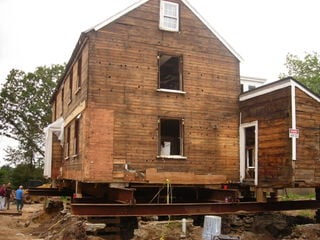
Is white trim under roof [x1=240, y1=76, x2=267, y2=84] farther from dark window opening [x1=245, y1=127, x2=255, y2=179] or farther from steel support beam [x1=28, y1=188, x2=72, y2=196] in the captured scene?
steel support beam [x1=28, y1=188, x2=72, y2=196]

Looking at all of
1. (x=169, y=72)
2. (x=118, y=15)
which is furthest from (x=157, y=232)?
(x=169, y=72)

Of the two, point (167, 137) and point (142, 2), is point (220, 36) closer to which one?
point (142, 2)

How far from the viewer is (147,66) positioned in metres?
17.6

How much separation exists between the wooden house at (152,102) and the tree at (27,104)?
3203 cm

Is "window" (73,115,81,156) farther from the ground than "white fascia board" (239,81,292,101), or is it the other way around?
"white fascia board" (239,81,292,101)

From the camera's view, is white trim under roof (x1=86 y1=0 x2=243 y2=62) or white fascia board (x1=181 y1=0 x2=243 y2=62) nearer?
white trim under roof (x1=86 y1=0 x2=243 y2=62)

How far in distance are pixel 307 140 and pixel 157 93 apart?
6226 mm

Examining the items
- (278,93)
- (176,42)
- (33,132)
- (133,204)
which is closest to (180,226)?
(133,204)

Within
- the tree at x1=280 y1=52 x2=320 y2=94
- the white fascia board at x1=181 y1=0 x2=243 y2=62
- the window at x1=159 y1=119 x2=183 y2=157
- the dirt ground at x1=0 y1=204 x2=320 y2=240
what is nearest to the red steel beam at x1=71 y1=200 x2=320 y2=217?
the dirt ground at x1=0 y1=204 x2=320 y2=240

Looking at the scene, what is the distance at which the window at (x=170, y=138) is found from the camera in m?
18.1

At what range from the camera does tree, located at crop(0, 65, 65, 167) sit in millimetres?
50375

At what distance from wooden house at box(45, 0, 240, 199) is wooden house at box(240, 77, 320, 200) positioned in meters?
1.76

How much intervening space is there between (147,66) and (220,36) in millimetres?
3969

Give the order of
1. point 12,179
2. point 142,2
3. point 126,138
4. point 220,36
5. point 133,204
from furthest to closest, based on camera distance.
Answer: point 12,179 → point 220,36 → point 142,2 → point 126,138 → point 133,204
